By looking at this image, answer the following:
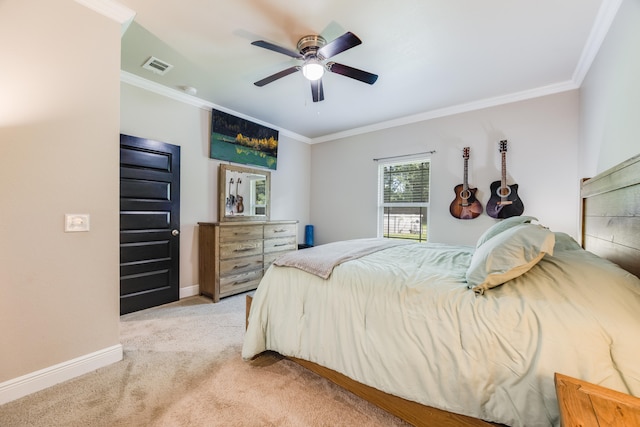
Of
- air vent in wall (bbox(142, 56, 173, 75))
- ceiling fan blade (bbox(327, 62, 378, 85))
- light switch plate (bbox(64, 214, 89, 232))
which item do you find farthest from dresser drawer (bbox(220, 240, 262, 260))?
ceiling fan blade (bbox(327, 62, 378, 85))

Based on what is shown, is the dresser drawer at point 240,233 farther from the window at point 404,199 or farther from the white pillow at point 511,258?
the white pillow at point 511,258

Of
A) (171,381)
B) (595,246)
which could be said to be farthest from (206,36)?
(595,246)

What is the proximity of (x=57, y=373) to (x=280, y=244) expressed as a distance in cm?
254

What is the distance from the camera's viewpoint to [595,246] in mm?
1721

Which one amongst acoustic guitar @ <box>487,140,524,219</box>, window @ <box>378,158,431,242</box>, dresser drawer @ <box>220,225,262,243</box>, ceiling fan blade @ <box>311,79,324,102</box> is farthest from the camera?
window @ <box>378,158,431,242</box>

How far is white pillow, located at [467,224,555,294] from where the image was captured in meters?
1.13

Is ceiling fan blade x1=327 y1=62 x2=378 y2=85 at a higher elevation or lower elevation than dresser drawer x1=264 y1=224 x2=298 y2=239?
higher

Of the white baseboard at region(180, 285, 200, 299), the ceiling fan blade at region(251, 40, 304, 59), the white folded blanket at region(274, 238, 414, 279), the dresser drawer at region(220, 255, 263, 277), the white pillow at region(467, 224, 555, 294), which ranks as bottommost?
the white baseboard at region(180, 285, 200, 299)

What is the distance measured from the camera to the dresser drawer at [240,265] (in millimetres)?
3160

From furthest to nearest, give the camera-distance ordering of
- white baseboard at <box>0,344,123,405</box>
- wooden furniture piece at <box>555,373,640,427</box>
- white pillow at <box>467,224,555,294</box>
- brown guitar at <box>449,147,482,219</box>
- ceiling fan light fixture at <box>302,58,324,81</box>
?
brown guitar at <box>449,147,482,219</box> → ceiling fan light fixture at <box>302,58,324,81</box> → white baseboard at <box>0,344,123,405</box> → white pillow at <box>467,224,555,294</box> → wooden furniture piece at <box>555,373,640,427</box>

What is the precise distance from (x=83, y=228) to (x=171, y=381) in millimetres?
1182

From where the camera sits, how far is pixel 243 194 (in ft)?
12.6

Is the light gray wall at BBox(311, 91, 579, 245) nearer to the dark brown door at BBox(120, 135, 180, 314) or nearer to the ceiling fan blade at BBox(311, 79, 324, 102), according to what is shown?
the ceiling fan blade at BBox(311, 79, 324, 102)

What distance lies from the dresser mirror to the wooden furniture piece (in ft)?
11.6
